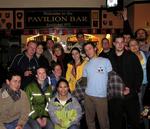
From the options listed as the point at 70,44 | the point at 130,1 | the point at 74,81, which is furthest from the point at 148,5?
the point at 74,81

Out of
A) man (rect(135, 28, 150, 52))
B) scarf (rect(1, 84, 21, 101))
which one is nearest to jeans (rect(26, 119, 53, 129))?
scarf (rect(1, 84, 21, 101))

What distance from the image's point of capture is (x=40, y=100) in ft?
17.8

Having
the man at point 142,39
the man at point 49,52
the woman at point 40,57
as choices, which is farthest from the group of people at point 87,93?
the man at point 49,52

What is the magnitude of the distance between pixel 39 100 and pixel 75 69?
929 mm

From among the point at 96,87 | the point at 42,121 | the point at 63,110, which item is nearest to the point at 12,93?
the point at 42,121

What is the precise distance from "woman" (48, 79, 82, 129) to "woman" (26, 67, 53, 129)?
0.12m

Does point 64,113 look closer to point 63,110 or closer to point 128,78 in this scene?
point 63,110

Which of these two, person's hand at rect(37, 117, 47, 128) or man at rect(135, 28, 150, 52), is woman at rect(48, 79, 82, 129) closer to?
person's hand at rect(37, 117, 47, 128)

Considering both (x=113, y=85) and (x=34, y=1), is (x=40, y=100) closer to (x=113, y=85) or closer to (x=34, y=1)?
(x=113, y=85)

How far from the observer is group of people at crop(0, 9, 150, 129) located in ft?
16.7

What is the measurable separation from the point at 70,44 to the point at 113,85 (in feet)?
20.1

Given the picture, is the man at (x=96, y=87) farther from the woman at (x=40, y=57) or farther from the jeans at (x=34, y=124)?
the woman at (x=40, y=57)

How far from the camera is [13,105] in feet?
16.5

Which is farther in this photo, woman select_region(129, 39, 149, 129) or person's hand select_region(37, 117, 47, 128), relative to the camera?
woman select_region(129, 39, 149, 129)
